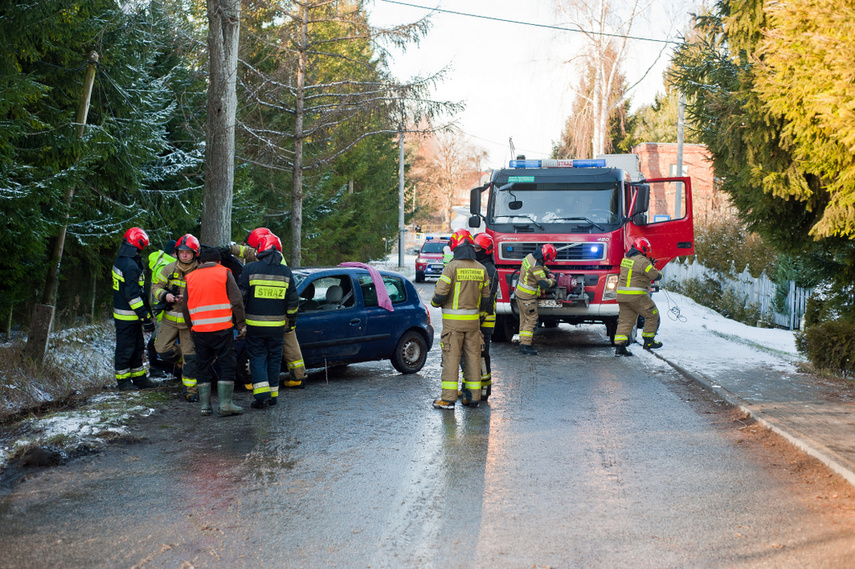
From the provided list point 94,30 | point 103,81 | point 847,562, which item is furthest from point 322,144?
point 847,562

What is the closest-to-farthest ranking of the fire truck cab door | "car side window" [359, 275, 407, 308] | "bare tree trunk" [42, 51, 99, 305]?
"car side window" [359, 275, 407, 308], "bare tree trunk" [42, 51, 99, 305], the fire truck cab door

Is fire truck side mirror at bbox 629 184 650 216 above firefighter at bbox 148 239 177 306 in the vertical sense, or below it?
above

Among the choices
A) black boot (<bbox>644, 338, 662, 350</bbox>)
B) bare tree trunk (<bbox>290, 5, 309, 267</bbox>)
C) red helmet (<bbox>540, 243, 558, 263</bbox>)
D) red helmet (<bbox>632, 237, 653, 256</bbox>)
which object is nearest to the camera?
red helmet (<bbox>632, 237, 653, 256</bbox>)

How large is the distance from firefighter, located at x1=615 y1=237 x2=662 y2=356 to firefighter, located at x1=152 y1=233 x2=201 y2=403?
6.91m

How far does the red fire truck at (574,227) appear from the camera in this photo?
13273mm

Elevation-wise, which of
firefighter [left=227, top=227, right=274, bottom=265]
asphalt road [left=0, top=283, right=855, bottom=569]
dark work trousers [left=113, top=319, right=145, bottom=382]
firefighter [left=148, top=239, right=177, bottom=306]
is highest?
firefighter [left=227, top=227, right=274, bottom=265]

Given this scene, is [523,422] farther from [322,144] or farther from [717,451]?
[322,144]

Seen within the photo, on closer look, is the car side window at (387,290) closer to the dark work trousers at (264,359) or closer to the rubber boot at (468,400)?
the dark work trousers at (264,359)

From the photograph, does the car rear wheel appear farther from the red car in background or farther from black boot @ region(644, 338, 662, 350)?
the red car in background

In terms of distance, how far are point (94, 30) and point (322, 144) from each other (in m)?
10.7

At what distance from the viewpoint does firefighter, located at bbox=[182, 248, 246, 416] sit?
25.5 feet

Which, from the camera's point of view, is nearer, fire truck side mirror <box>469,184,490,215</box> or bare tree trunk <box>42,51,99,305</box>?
bare tree trunk <box>42,51,99,305</box>

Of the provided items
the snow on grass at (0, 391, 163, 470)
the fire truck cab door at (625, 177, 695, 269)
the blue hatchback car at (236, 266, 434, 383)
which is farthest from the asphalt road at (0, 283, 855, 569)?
the fire truck cab door at (625, 177, 695, 269)

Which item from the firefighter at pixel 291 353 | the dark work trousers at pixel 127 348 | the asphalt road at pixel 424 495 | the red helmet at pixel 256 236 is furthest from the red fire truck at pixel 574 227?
the dark work trousers at pixel 127 348
